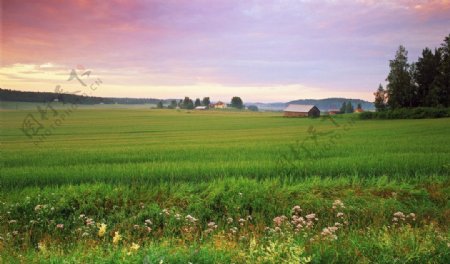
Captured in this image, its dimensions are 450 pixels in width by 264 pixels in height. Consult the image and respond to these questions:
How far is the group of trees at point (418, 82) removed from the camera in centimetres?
4300

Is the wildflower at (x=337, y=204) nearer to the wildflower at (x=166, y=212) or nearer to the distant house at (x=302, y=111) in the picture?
the wildflower at (x=166, y=212)

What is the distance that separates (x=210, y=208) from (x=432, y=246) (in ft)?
18.6

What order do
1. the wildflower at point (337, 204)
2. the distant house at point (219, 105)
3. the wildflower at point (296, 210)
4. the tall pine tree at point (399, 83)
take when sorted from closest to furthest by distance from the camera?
the wildflower at point (296, 210) → the wildflower at point (337, 204) → the tall pine tree at point (399, 83) → the distant house at point (219, 105)

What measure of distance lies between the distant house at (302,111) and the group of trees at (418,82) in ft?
62.2

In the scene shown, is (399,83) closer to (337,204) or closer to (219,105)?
(337,204)

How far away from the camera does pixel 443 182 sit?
1207 centimetres

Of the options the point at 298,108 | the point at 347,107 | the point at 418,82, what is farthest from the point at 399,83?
the point at 298,108

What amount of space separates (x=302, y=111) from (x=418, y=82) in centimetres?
3077

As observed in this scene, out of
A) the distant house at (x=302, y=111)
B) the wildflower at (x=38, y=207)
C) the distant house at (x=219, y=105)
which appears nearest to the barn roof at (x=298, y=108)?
the distant house at (x=302, y=111)

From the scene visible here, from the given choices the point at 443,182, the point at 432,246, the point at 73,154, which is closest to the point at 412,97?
the point at 443,182

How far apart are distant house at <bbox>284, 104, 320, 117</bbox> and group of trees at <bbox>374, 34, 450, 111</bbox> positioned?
62.2ft

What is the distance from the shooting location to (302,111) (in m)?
80.4

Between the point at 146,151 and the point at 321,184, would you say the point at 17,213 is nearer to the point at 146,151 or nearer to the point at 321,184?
the point at 321,184

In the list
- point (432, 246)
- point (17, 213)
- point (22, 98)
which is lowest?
point (17, 213)
